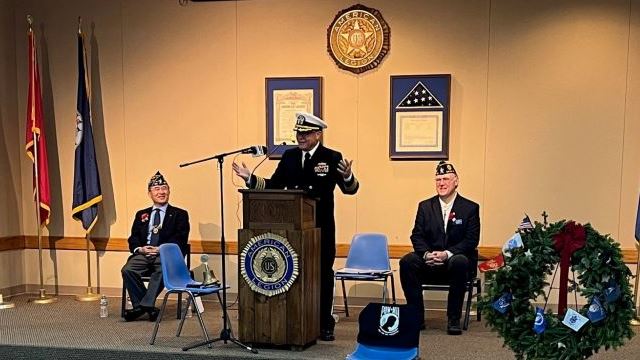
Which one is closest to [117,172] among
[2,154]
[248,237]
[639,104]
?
[2,154]

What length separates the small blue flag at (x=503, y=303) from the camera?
329cm

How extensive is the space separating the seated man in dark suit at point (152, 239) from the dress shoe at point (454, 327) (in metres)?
2.24

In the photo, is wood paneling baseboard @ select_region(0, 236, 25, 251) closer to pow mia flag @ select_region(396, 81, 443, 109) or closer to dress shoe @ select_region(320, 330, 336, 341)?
dress shoe @ select_region(320, 330, 336, 341)

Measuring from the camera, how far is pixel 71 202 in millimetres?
6266

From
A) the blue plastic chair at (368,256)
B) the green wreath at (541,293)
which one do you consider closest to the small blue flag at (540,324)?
the green wreath at (541,293)

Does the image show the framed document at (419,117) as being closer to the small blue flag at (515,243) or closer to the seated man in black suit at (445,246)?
the seated man in black suit at (445,246)

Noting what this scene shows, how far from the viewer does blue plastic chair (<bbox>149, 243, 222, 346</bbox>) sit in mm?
4395

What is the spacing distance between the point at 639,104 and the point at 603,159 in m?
0.51

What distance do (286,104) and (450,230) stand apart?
184 centimetres

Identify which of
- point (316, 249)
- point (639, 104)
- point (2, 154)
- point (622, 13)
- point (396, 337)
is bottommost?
point (396, 337)

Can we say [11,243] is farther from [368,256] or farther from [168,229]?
[368,256]

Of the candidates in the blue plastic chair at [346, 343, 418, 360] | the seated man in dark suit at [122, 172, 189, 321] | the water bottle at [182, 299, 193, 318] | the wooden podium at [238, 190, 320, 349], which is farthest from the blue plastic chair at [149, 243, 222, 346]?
the blue plastic chair at [346, 343, 418, 360]

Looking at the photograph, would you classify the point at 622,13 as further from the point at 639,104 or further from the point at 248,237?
the point at 248,237

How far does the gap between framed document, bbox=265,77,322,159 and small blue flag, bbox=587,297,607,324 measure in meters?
3.16
